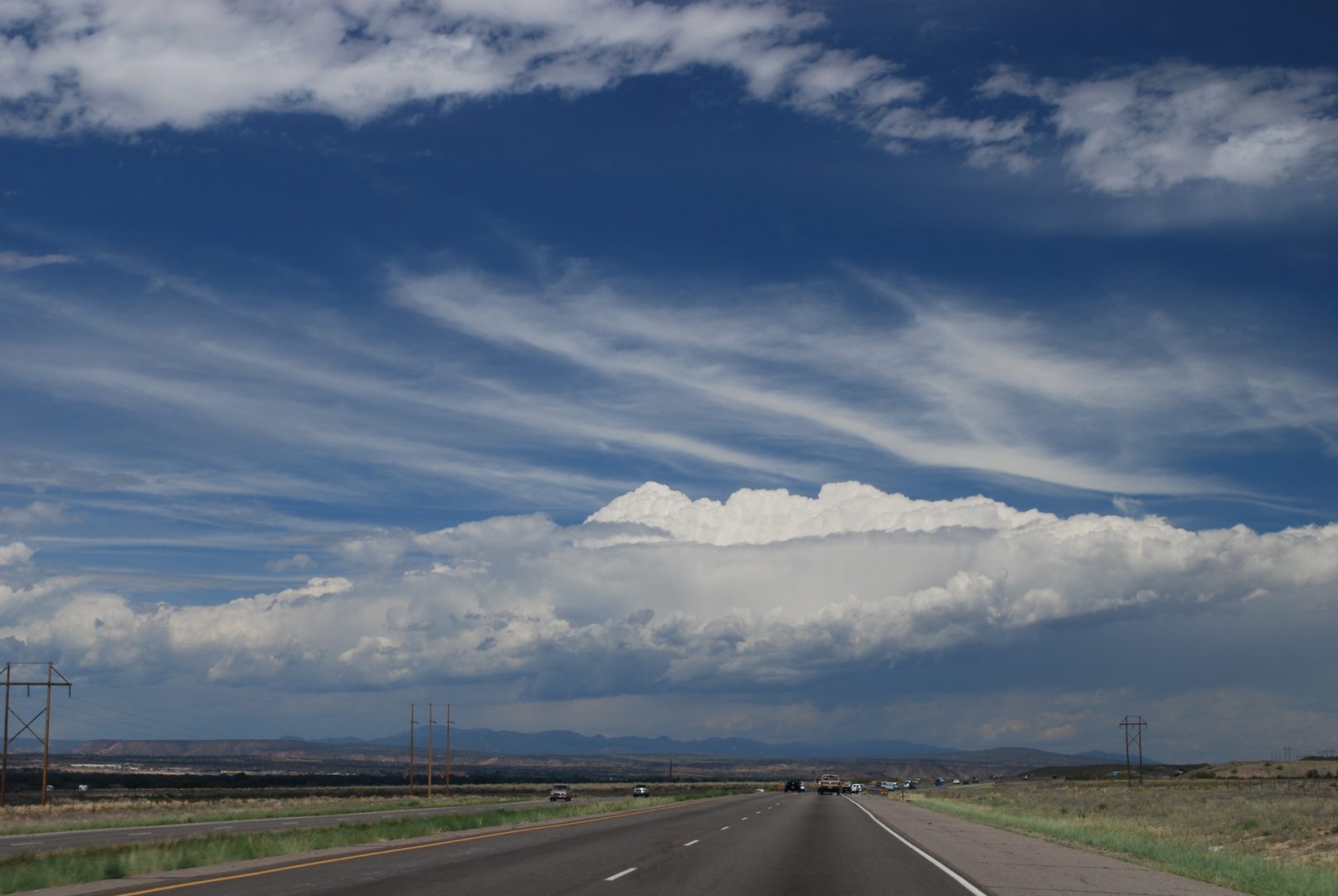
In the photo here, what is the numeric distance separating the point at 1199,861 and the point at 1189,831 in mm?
18185

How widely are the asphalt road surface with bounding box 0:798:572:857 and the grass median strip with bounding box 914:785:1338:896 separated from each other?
24599 millimetres

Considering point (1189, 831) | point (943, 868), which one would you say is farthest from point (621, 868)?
point (1189, 831)

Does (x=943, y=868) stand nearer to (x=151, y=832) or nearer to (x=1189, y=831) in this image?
(x=1189, y=831)

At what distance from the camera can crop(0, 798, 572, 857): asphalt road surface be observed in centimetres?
3009

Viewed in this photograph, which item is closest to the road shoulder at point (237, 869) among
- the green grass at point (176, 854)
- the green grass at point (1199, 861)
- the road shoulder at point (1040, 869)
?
the green grass at point (176, 854)

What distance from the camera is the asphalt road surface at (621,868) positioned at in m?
15.9

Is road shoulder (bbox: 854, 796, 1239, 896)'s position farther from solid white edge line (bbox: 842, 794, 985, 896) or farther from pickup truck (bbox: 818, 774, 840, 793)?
pickup truck (bbox: 818, 774, 840, 793)

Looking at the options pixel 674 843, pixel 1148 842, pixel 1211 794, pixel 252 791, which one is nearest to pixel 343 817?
pixel 674 843

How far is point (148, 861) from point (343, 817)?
31.8m

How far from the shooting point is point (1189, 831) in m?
37.5

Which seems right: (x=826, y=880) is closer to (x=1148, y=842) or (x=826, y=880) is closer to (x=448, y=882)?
(x=448, y=882)

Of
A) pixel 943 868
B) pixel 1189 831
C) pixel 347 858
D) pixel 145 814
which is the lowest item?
pixel 145 814

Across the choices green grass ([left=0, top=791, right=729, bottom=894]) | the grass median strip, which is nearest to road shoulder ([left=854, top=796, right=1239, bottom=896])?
the grass median strip

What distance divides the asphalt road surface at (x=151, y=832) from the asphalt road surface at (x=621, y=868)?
989cm
